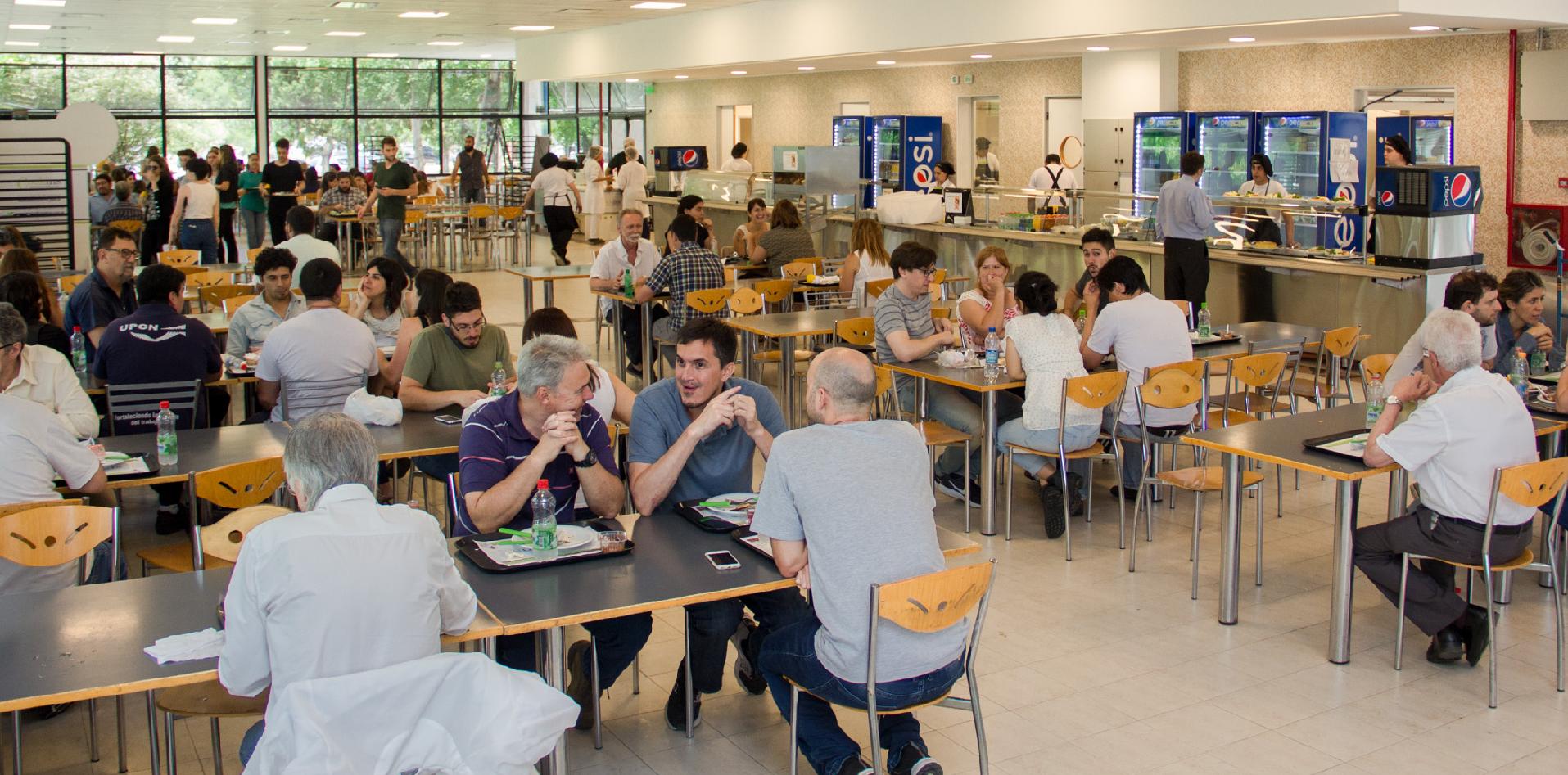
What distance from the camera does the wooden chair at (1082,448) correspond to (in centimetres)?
530

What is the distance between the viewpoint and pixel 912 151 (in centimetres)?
1518

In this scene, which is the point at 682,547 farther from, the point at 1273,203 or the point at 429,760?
the point at 1273,203

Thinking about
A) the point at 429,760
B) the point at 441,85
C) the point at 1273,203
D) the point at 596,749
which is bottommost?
the point at 596,749

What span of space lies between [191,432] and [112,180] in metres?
9.68

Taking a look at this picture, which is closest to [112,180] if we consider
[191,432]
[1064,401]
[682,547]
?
[191,432]

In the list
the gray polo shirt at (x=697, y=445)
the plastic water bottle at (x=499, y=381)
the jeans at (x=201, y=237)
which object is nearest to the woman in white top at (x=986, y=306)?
the plastic water bottle at (x=499, y=381)

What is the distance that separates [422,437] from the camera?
4.57 metres

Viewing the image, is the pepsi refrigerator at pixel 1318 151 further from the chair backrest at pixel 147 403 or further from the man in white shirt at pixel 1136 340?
the chair backrest at pixel 147 403

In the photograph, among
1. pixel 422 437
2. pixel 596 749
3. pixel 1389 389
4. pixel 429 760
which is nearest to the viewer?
pixel 429 760

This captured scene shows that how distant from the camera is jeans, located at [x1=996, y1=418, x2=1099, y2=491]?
5.49 metres

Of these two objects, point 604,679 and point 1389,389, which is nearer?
point 604,679

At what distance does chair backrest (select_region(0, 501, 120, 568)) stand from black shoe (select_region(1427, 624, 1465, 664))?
3779 mm

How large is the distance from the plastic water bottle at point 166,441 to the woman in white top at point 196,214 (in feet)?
29.5

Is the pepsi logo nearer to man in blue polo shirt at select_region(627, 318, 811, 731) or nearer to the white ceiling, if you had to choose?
man in blue polo shirt at select_region(627, 318, 811, 731)
